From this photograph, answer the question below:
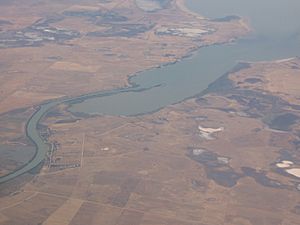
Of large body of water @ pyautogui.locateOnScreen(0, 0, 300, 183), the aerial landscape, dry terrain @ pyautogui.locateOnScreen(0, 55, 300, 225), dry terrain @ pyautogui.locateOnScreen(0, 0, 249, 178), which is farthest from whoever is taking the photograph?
dry terrain @ pyautogui.locateOnScreen(0, 0, 249, 178)

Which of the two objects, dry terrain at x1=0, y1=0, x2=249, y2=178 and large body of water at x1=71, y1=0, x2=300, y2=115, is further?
large body of water at x1=71, y1=0, x2=300, y2=115

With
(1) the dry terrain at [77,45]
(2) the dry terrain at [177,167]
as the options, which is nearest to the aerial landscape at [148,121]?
(2) the dry terrain at [177,167]

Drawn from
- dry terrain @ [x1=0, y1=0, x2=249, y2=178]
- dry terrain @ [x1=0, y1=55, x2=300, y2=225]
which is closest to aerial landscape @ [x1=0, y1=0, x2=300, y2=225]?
dry terrain @ [x1=0, y1=55, x2=300, y2=225]

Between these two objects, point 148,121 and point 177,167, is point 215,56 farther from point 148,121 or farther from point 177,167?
point 177,167

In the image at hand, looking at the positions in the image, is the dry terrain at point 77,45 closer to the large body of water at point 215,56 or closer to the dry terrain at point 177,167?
the large body of water at point 215,56

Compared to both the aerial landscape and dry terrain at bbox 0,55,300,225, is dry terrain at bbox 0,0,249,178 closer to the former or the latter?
the aerial landscape

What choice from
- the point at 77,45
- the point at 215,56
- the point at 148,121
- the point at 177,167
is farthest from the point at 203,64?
the point at 177,167
